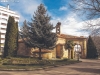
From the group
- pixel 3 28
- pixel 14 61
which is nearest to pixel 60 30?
pixel 14 61

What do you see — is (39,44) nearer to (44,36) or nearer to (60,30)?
(44,36)

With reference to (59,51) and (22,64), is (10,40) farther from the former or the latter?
(59,51)

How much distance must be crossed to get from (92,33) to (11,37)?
17639 mm

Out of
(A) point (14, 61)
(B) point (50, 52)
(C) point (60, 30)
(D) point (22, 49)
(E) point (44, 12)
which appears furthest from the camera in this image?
(C) point (60, 30)

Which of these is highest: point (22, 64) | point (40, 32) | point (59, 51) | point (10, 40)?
point (40, 32)

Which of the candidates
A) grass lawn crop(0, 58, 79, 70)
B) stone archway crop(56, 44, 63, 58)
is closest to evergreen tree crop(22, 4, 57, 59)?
stone archway crop(56, 44, 63, 58)

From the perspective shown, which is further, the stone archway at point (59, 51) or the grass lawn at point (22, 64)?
the stone archway at point (59, 51)

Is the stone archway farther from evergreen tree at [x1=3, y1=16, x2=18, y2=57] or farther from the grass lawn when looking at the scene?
the grass lawn

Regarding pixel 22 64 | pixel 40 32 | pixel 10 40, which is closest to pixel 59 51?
pixel 40 32

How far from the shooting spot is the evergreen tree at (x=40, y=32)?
2705 cm

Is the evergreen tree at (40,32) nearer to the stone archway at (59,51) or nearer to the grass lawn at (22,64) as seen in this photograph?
the stone archway at (59,51)

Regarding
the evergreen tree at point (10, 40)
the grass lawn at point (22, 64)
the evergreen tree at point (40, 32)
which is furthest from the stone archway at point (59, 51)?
the grass lawn at point (22, 64)

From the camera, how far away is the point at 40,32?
27.1 metres

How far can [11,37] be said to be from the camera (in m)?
27.5
